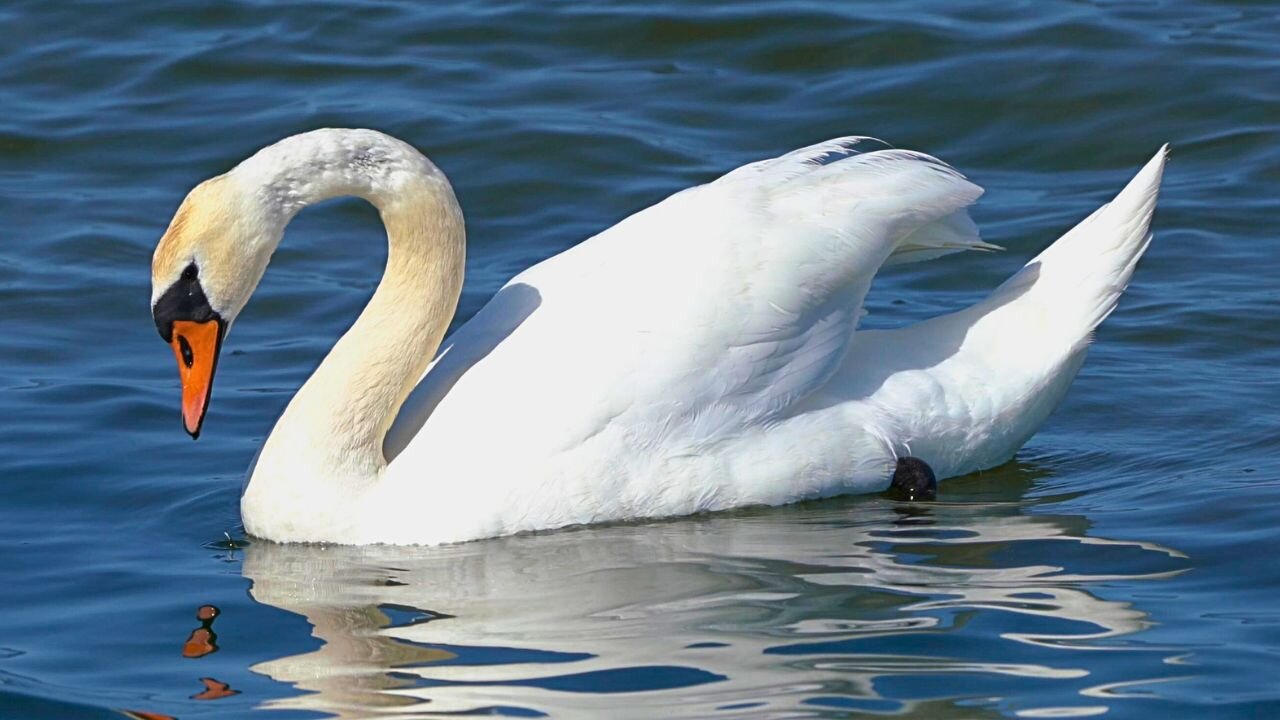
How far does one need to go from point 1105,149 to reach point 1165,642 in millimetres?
5824

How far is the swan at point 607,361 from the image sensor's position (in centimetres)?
624

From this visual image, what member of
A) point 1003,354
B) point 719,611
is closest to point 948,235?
point 1003,354

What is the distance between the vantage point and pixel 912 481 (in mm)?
6750

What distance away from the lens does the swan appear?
624 centimetres

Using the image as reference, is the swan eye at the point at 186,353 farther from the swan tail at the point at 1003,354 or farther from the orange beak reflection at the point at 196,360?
the swan tail at the point at 1003,354

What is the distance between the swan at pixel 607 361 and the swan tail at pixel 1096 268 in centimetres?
1

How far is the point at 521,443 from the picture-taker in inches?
244

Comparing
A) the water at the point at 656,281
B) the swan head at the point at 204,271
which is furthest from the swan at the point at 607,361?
the water at the point at 656,281

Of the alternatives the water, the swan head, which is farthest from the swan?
the water

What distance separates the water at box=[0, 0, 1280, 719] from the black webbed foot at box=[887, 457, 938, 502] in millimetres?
83

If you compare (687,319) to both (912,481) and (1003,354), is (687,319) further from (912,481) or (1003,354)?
(1003,354)

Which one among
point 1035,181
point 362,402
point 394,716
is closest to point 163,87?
point 1035,181

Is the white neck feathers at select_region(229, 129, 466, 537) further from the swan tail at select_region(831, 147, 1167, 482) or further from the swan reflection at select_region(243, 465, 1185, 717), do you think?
the swan tail at select_region(831, 147, 1167, 482)

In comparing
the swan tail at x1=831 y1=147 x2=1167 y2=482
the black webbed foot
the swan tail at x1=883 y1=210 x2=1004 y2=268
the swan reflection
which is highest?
the swan tail at x1=883 y1=210 x2=1004 y2=268
